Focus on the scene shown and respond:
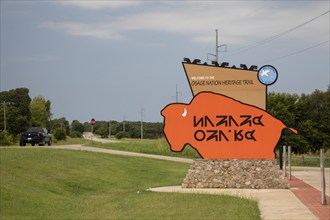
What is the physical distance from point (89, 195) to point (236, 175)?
560 centimetres

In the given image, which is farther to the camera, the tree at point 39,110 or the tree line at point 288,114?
the tree at point 39,110

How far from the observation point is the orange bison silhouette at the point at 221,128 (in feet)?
71.3

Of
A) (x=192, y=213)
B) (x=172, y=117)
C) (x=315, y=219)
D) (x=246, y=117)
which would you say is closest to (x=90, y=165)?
(x=172, y=117)

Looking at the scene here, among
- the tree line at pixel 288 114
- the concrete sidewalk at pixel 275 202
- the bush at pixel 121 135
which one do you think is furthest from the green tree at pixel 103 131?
the concrete sidewalk at pixel 275 202

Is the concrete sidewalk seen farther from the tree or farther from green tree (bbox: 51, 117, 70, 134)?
green tree (bbox: 51, 117, 70, 134)

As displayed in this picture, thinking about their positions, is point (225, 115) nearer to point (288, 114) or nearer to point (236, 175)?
point (236, 175)

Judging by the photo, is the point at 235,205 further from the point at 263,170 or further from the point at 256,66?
the point at 256,66

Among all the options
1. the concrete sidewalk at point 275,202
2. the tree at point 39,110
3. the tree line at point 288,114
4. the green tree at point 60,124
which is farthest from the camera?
the green tree at point 60,124

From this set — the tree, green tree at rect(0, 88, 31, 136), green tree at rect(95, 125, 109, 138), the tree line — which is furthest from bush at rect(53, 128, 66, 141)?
green tree at rect(95, 125, 109, 138)

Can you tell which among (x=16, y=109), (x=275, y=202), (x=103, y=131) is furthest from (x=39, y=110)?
(x=275, y=202)

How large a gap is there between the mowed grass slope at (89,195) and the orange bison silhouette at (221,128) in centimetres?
276

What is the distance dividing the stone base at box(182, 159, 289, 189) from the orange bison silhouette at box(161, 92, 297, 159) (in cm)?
Result: 27

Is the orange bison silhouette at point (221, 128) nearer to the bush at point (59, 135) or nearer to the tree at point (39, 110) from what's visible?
the bush at point (59, 135)

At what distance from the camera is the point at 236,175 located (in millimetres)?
21672
